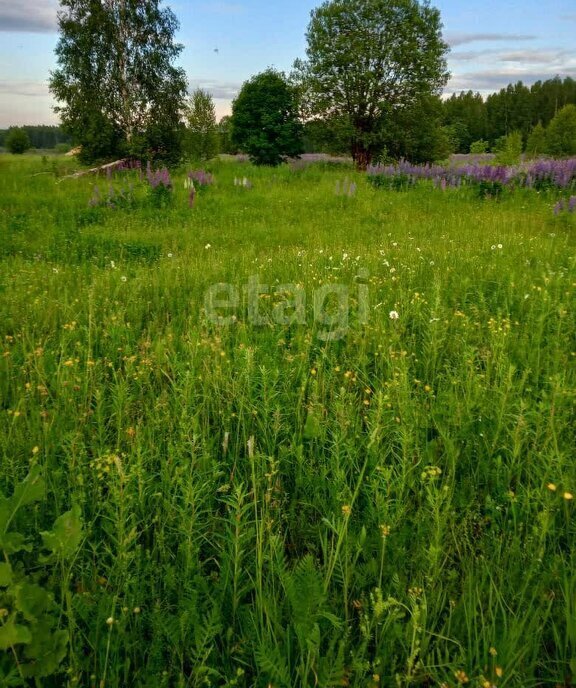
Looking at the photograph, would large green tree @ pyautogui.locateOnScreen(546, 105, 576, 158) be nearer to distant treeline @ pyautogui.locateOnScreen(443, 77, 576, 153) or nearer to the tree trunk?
distant treeline @ pyautogui.locateOnScreen(443, 77, 576, 153)

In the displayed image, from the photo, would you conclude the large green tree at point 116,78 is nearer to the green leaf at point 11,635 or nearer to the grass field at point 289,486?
the grass field at point 289,486

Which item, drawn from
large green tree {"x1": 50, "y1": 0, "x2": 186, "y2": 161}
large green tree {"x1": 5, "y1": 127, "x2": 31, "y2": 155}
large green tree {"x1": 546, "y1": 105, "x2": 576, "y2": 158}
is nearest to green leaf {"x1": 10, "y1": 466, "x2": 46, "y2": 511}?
large green tree {"x1": 50, "y1": 0, "x2": 186, "y2": 161}

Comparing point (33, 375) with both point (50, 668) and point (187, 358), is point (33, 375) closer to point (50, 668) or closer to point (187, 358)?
point (187, 358)

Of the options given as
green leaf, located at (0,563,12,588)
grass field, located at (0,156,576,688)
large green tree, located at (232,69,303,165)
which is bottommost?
grass field, located at (0,156,576,688)

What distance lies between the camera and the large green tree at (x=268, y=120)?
2478cm

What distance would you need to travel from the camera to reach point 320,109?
24844 millimetres

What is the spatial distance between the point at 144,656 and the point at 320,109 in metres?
27.0

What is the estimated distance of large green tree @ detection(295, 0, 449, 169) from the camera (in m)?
23.8

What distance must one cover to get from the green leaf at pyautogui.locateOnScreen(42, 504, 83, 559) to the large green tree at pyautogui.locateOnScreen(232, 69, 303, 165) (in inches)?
1003

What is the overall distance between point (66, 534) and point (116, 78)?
26035 millimetres

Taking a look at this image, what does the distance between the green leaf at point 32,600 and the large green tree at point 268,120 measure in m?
25.7

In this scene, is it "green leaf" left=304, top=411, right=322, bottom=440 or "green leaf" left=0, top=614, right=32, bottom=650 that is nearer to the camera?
"green leaf" left=0, top=614, right=32, bottom=650

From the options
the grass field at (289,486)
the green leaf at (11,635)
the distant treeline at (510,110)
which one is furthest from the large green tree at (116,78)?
the distant treeline at (510,110)

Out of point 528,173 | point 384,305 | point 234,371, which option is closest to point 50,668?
point 234,371
